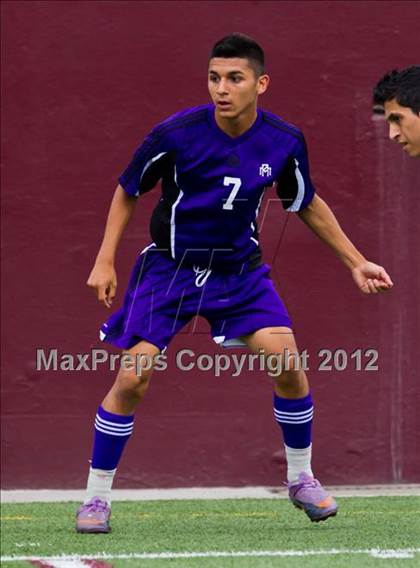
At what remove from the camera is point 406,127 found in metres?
5.23

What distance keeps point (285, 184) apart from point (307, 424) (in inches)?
39.1

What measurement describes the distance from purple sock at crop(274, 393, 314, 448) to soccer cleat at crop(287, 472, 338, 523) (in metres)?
0.15

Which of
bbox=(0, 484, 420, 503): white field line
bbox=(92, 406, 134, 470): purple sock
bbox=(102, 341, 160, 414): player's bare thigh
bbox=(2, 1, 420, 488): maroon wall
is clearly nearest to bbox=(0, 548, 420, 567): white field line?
bbox=(92, 406, 134, 470): purple sock

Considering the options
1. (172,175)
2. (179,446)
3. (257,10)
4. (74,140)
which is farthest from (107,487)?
(257,10)

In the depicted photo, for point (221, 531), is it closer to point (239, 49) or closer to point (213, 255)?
point (213, 255)

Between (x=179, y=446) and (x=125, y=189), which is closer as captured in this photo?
(x=125, y=189)

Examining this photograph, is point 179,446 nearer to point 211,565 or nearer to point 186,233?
point 186,233

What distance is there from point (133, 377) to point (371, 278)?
3.40 ft

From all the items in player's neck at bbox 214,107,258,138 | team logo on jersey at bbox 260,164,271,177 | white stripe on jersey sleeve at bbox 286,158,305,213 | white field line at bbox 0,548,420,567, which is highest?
player's neck at bbox 214,107,258,138

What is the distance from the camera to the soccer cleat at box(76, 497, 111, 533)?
5.56 meters

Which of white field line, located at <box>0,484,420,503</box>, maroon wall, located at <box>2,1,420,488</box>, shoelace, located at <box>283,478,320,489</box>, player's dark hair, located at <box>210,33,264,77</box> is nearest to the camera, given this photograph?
player's dark hair, located at <box>210,33,264,77</box>

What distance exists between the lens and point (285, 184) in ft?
19.1

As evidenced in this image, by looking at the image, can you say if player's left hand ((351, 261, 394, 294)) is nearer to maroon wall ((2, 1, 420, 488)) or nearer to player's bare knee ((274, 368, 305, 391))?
player's bare knee ((274, 368, 305, 391))

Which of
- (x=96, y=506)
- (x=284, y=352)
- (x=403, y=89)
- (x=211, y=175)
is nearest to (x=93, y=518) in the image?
(x=96, y=506)
